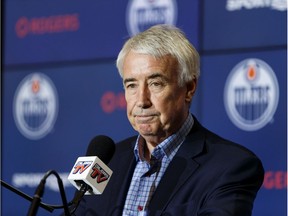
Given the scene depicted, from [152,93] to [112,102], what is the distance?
4.42 feet

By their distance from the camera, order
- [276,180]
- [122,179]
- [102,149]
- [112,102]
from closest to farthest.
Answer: [102,149] < [122,179] < [276,180] < [112,102]

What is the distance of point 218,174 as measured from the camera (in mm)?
1898

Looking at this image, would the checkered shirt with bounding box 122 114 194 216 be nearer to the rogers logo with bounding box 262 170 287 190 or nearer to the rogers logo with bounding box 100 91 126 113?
the rogers logo with bounding box 262 170 287 190

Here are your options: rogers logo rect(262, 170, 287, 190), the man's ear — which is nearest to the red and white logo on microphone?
the man's ear

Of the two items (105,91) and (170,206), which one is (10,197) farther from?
(170,206)

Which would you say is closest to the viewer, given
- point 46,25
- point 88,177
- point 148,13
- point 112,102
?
point 88,177

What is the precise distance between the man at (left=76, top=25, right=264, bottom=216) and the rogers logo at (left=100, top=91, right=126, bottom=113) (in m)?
1.17

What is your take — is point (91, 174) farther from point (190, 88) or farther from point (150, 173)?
point (190, 88)

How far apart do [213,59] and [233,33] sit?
132 mm

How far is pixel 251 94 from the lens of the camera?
2.88 metres

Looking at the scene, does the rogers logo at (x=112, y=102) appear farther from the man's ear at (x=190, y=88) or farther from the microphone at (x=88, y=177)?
the microphone at (x=88, y=177)

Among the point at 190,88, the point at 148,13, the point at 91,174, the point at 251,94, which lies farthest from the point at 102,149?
the point at 148,13

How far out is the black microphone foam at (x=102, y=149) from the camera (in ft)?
6.20

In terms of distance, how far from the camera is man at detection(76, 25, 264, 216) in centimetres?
189
